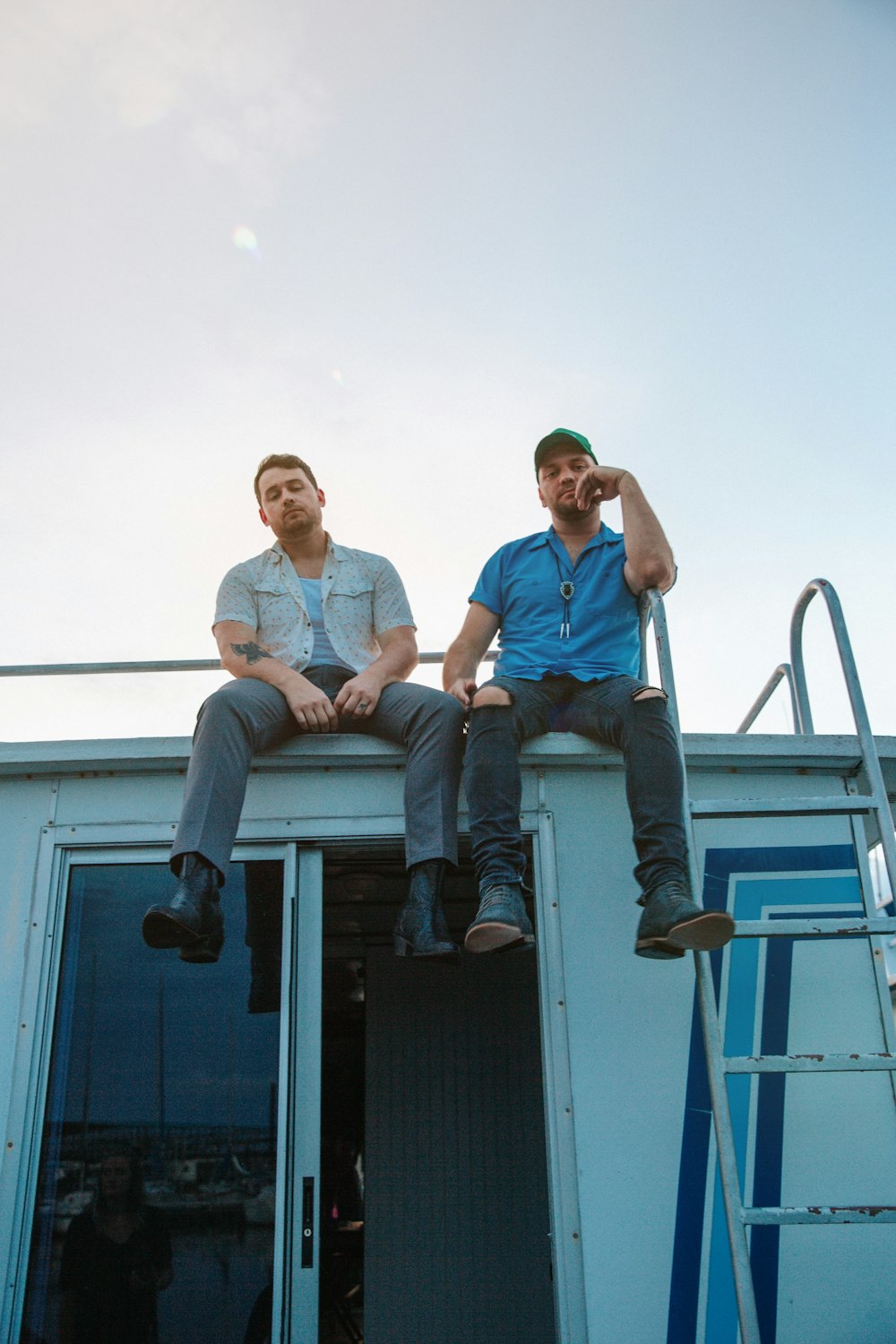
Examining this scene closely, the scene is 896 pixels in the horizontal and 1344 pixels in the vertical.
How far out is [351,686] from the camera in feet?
10.1

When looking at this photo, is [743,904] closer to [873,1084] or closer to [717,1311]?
[873,1084]

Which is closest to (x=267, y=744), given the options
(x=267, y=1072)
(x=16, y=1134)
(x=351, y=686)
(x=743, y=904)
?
(x=351, y=686)

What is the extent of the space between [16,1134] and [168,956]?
547 millimetres

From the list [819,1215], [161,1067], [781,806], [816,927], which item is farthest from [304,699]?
[819,1215]

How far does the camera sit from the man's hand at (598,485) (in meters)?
3.21

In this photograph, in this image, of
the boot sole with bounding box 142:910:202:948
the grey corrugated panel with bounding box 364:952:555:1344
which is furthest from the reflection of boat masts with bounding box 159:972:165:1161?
the grey corrugated panel with bounding box 364:952:555:1344

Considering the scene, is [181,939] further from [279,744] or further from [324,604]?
[324,604]

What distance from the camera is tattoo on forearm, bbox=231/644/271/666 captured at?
3.19m

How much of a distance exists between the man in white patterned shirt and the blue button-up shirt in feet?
0.96

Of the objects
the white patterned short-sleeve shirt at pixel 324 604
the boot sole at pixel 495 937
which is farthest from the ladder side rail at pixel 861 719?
the white patterned short-sleeve shirt at pixel 324 604

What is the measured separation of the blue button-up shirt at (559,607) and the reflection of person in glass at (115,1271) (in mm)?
1705

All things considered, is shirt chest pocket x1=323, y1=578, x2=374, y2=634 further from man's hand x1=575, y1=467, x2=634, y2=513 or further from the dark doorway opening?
the dark doorway opening

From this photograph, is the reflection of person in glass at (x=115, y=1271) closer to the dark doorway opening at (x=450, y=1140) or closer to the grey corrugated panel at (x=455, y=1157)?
the dark doorway opening at (x=450, y=1140)

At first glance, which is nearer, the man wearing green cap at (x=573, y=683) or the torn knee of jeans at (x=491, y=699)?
the man wearing green cap at (x=573, y=683)
